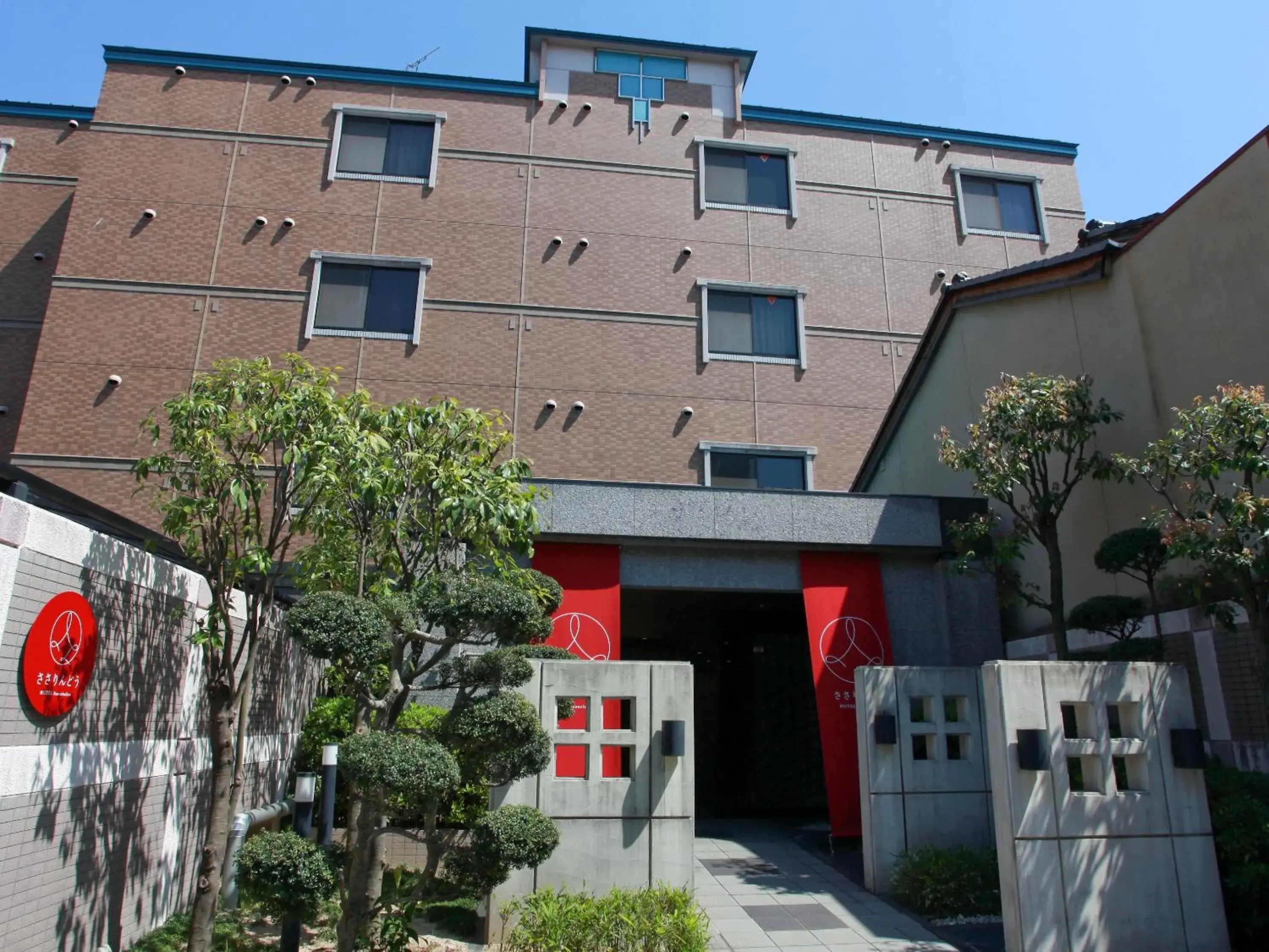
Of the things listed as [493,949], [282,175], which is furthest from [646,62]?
[493,949]

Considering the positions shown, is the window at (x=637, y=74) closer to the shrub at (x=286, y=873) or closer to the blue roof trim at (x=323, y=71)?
the blue roof trim at (x=323, y=71)

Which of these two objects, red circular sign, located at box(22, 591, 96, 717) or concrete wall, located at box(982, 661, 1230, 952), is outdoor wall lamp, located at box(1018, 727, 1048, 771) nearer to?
concrete wall, located at box(982, 661, 1230, 952)

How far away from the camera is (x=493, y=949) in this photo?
23.9ft

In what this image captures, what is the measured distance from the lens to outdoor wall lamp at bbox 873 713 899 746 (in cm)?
944

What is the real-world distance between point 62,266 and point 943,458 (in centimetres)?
1600

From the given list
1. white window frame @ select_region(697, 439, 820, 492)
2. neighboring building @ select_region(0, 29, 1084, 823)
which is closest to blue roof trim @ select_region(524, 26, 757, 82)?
neighboring building @ select_region(0, 29, 1084, 823)

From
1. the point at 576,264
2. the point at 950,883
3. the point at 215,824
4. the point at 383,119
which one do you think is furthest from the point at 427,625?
the point at 383,119

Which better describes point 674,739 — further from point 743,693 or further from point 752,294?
point 752,294

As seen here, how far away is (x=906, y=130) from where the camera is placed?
20531 mm

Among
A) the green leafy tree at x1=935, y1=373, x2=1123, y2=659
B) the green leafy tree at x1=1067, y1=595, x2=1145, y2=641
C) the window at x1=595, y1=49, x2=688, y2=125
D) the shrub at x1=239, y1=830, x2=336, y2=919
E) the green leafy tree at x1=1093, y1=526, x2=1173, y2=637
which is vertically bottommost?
the shrub at x1=239, y1=830, x2=336, y2=919

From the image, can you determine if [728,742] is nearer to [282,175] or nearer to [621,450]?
[621,450]

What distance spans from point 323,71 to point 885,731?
1742 centimetres

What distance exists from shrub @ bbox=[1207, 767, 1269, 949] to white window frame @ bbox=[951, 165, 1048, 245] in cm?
1499

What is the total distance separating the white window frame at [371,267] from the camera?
56.0 ft
